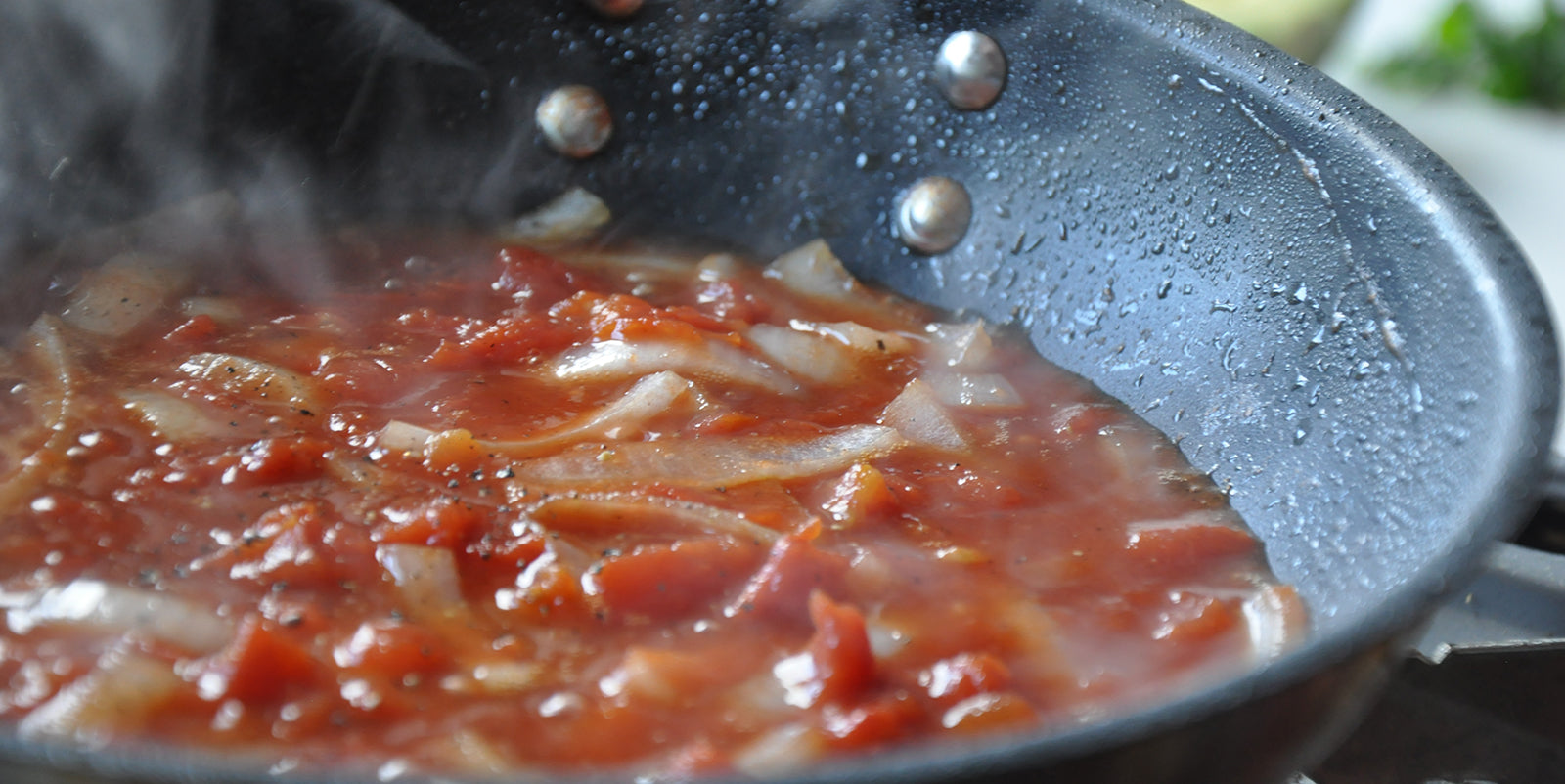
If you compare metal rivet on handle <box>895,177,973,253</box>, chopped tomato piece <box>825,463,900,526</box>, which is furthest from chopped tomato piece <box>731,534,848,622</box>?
metal rivet on handle <box>895,177,973,253</box>

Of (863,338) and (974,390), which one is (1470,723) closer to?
(974,390)

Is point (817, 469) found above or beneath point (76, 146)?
beneath

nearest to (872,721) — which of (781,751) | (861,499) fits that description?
(781,751)

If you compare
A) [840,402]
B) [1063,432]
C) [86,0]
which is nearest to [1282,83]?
[1063,432]

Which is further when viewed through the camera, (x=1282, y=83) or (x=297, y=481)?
(x=1282, y=83)

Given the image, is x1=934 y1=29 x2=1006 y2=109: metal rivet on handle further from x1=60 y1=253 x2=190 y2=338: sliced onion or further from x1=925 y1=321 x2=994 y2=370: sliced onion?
x1=60 y1=253 x2=190 y2=338: sliced onion

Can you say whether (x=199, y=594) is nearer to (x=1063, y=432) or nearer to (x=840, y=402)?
(x=840, y=402)
